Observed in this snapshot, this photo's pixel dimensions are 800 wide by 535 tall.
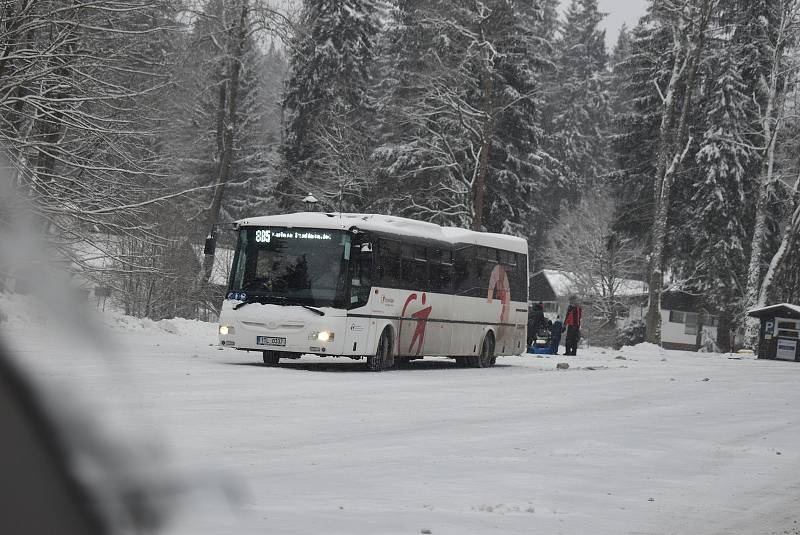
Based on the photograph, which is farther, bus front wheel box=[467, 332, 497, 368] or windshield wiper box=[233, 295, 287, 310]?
bus front wheel box=[467, 332, 497, 368]

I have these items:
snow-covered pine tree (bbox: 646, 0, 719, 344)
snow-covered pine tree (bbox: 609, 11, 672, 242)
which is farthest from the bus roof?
snow-covered pine tree (bbox: 609, 11, 672, 242)

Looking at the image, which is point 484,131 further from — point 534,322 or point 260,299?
point 260,299

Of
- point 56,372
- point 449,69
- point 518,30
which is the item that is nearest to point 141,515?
point 56,372

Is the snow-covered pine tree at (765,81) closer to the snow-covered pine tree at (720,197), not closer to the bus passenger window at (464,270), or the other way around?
the snow-covered pine tree at (720,197)

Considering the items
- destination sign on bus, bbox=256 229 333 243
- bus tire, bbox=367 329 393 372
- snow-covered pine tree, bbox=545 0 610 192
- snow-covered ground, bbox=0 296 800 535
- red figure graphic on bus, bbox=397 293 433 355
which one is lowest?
snow-covered ground, bbox=0 296 800 535

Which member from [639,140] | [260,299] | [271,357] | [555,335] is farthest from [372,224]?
[639,140]

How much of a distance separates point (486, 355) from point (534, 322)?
530 inches

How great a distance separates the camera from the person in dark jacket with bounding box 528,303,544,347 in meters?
42.3

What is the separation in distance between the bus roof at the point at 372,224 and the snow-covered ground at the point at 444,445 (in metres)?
3.37

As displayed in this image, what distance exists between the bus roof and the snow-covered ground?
337 centimetres

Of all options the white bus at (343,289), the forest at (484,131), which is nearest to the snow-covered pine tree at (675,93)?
the forest at (484,131)

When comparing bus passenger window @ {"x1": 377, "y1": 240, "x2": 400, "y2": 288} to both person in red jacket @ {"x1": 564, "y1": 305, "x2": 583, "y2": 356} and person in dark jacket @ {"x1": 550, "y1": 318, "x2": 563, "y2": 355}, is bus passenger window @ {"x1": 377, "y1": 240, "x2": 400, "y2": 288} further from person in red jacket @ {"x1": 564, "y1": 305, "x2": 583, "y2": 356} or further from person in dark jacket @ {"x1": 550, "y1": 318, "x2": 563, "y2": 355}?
person in dark jacket @ {"x1": 550, "y1": 318, "x2": 563, "y2": 355}

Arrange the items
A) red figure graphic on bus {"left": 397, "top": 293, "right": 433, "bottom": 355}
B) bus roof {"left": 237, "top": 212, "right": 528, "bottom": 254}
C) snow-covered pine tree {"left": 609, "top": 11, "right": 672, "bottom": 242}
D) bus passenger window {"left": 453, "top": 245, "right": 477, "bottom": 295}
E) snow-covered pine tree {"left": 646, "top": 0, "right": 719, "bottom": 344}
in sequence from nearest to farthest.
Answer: bus roof {"left": 237, "top": 212, "right": 528, "bottom": 254}
red figure graphic on bus {"left": 397, "top": 293, "right": 433, "bottom": 355}
bus passenger window {"left": 453, "top": 245, "right": 477, "bottom": 295}
snow-covered pine tree {"left": 646, "top": 0, "right": 719, "bottom": 344}
snow-covered pine tree {"left": 609, "top": 11, "right": 672, "bottom": 242}

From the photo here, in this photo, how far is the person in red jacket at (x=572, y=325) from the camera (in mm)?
37562
